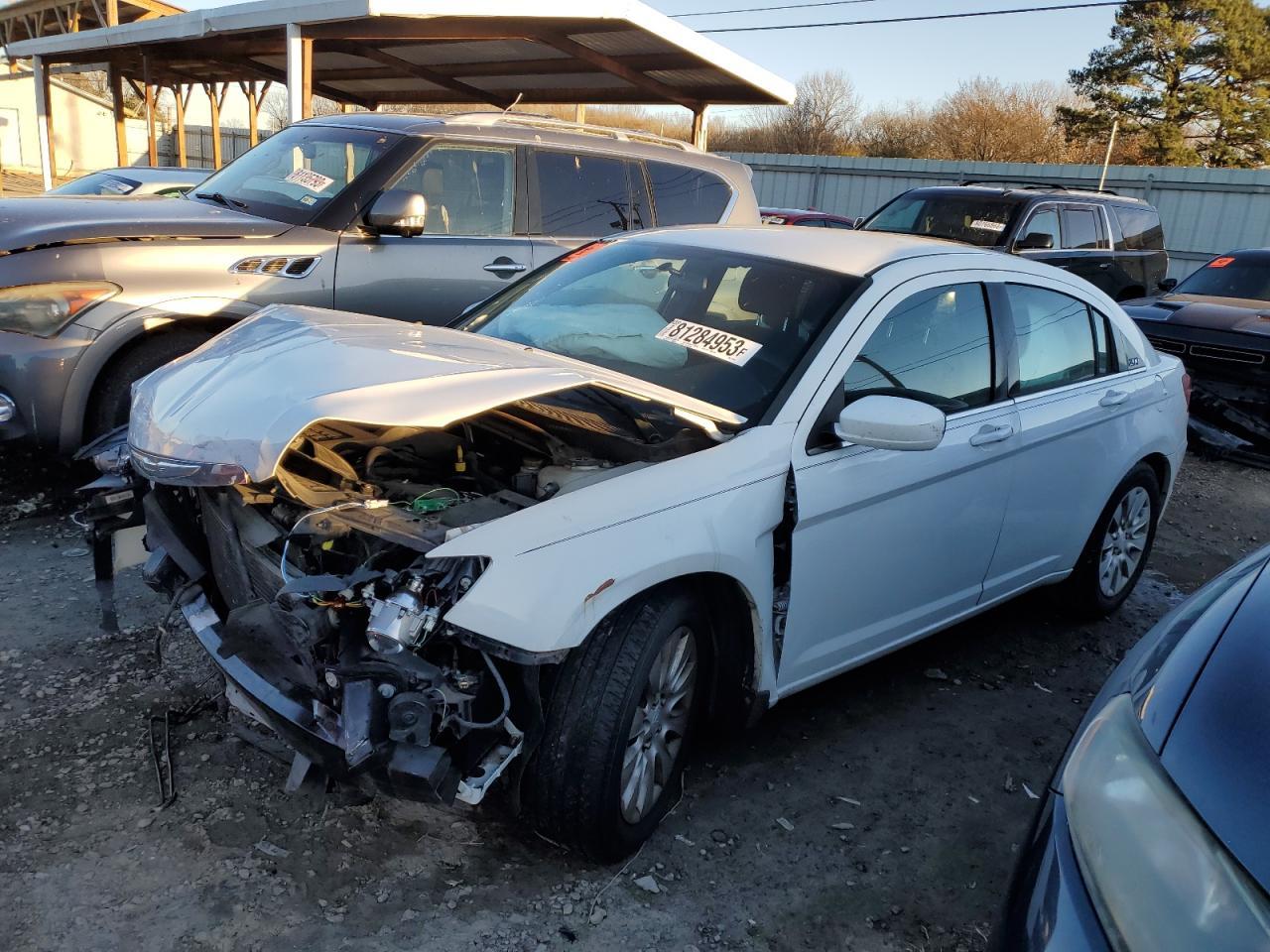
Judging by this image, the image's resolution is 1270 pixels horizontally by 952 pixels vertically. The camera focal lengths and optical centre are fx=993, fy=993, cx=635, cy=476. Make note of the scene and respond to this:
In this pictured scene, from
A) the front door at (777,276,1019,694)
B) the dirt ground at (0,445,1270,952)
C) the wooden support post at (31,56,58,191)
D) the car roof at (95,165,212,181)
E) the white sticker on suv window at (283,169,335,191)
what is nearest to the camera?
the dirt ground at (0,445,1270,952)

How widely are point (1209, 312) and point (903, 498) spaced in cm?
631

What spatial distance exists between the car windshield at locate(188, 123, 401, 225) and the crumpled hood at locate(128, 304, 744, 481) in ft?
8.03

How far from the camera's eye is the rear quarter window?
1166cm

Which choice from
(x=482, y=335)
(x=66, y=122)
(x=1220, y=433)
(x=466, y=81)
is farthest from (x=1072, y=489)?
(x=66, y=122)

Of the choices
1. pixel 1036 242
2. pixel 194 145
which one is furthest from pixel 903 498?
pixel 194 145

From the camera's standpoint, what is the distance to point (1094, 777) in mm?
1749

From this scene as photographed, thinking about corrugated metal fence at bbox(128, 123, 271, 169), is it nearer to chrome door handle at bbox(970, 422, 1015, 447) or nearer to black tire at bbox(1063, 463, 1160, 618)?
black tire at bbox(1063, 463, 1160, 618)

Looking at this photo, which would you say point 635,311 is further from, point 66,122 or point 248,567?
point 66,122

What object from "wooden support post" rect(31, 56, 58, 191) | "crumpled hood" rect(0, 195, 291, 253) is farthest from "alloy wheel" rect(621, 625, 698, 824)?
"wooden support post" rect(31, 56, 58, 191)

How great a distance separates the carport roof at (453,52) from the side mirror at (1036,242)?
3.66m

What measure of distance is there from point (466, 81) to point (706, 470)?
45.8 feet

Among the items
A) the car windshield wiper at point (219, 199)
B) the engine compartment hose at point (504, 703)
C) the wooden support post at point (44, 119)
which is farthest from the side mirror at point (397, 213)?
the wooden support post at point (44, 119)

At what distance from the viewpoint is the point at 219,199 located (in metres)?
5.73

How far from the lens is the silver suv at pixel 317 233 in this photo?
4.45m
